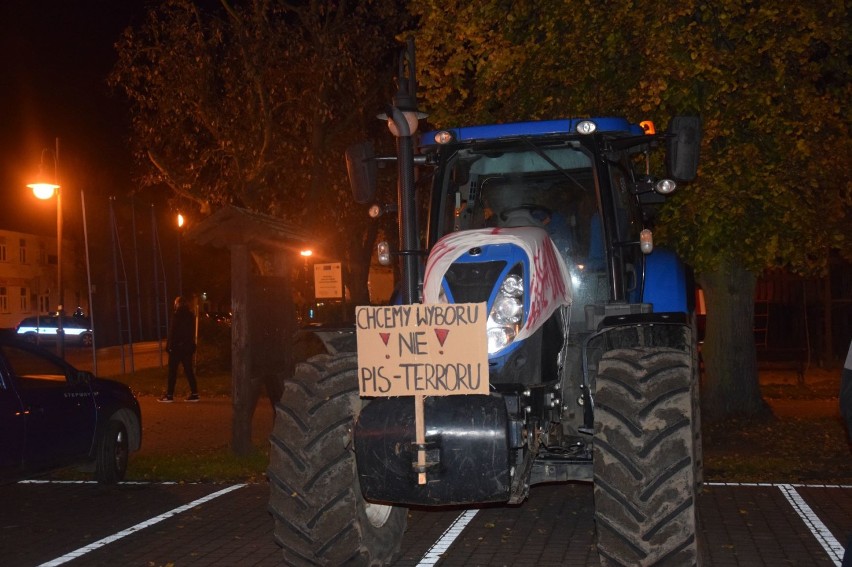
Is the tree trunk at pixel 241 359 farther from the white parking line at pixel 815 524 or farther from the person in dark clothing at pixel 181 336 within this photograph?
the person in dark clothing at pixel 181 336

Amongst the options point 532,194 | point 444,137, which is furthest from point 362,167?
point 532,194

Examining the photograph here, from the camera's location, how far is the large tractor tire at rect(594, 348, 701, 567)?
5.93 metres

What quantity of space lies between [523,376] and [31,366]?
19.8 feet

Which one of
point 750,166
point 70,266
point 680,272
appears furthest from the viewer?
point 70,266

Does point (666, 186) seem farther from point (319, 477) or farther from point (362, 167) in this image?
point (319, 477)

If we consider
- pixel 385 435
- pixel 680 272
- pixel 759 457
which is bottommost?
pixel 759 457

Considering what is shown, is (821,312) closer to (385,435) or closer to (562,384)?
(562,384)

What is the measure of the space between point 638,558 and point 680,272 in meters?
3.76

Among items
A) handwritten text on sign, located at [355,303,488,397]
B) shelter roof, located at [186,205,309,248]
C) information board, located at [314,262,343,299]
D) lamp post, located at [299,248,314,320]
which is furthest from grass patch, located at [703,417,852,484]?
lamp post, located at [299,248,314,320]

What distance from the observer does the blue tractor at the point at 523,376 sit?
5934 mm

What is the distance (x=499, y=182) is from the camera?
26.4 feet

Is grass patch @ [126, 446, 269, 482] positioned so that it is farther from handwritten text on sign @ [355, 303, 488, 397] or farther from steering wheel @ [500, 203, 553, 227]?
handwritten text on sign @ [355, 303, 488, 397]

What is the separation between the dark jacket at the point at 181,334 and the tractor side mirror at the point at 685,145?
44.9ft

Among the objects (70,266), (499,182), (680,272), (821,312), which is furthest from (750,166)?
(70,266)
